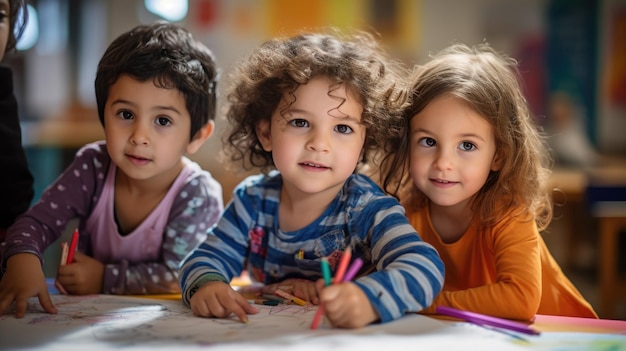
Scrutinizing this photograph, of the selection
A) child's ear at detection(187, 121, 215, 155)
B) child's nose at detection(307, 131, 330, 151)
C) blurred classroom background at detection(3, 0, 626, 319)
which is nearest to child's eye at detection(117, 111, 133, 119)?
child's ear at detection(187, 121, 215, 155)

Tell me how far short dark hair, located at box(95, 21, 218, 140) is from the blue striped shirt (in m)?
0.18

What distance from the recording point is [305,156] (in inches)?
43.0

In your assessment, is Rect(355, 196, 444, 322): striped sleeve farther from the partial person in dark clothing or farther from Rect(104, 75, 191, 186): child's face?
the partial person in dark clothing

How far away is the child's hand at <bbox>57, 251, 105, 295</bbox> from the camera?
119cm

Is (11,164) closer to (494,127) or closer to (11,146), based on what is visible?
(11,146)

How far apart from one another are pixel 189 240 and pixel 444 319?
1.71 ft

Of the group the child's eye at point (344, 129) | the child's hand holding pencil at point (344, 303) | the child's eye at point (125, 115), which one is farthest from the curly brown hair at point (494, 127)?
the child's eye at point (125, 115)

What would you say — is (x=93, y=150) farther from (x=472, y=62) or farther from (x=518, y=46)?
(x=518, y=46)

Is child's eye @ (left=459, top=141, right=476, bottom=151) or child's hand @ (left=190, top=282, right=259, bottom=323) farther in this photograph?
child's eye @ (left=459, top=141, right=476, bottom=151)

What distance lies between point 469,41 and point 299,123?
12.3ft

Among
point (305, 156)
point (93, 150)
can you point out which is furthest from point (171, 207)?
Answer: point (305, 156)

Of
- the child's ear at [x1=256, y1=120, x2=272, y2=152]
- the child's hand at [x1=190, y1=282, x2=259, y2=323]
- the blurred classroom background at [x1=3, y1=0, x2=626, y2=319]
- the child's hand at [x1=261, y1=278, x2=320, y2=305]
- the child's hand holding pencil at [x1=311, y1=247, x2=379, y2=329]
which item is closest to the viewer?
the child's hand holding pencil at [x1=311, y1=247, x2=379, y2=329]

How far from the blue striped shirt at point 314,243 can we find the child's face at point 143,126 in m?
0.16

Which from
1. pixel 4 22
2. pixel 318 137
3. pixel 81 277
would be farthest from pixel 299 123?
pixel 4 22
